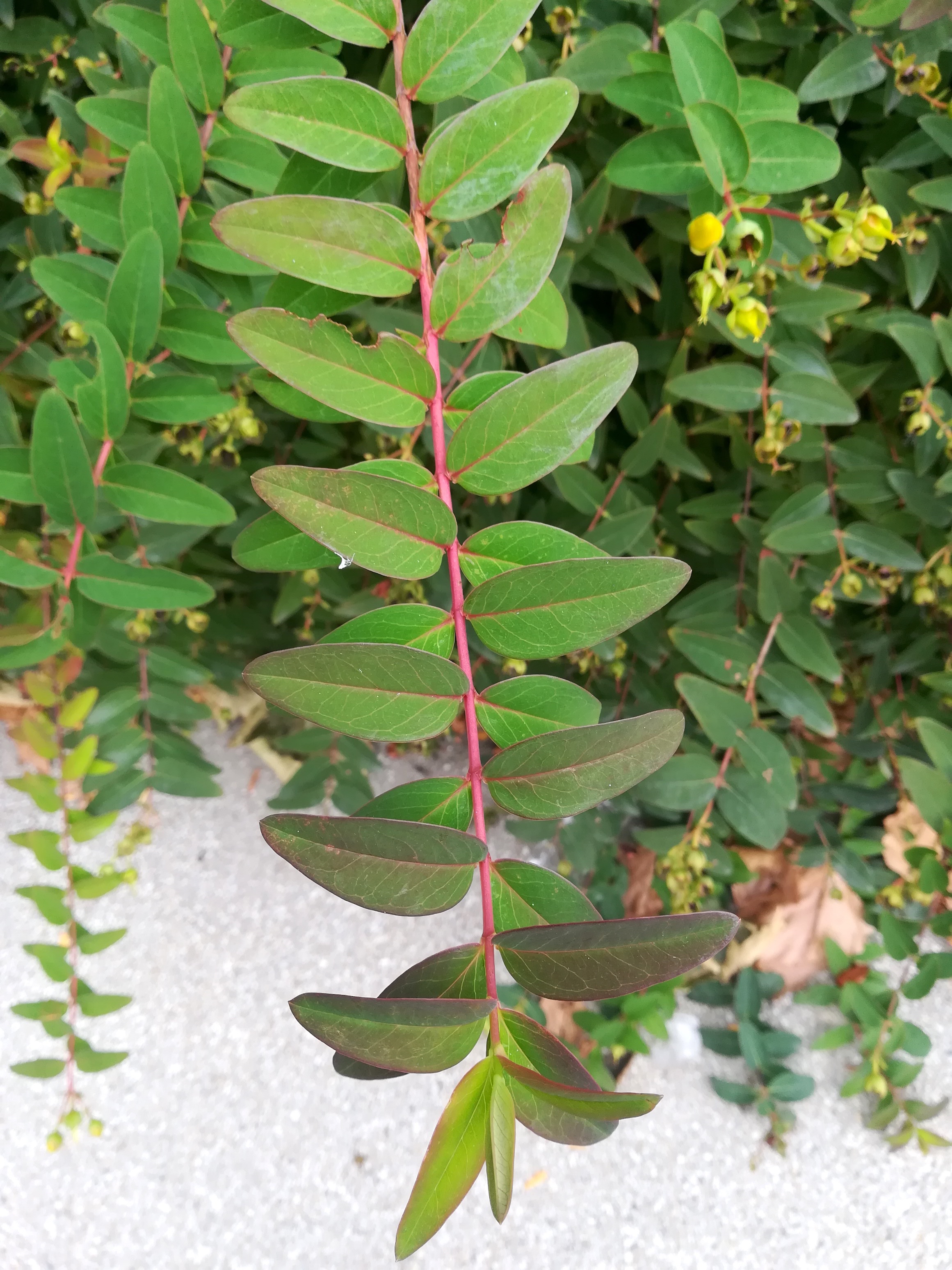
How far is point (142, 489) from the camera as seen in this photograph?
44cm

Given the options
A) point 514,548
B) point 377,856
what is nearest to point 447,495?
point 514,548

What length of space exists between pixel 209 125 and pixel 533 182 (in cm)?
26

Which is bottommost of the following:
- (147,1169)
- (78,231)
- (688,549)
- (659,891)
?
(147,1169)

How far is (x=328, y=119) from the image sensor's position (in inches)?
12.2

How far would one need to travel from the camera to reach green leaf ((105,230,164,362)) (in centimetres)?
39

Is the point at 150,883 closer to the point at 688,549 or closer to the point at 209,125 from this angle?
the point at 688,549

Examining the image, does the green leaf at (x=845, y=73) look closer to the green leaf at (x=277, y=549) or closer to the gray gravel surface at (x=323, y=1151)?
the green leaf at (x=277, y=549)

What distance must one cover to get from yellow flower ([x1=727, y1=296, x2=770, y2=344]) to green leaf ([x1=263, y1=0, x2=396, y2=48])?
0.19 meters

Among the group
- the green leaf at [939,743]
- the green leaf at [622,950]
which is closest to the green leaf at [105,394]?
the green leaf at [622,950]

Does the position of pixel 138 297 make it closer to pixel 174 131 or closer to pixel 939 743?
pixel 174 131

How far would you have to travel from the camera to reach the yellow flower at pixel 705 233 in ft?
1.16

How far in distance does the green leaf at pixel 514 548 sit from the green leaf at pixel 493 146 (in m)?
0.12

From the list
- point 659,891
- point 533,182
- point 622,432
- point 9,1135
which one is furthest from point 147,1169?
point 533,182

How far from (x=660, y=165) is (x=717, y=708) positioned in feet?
1.23
